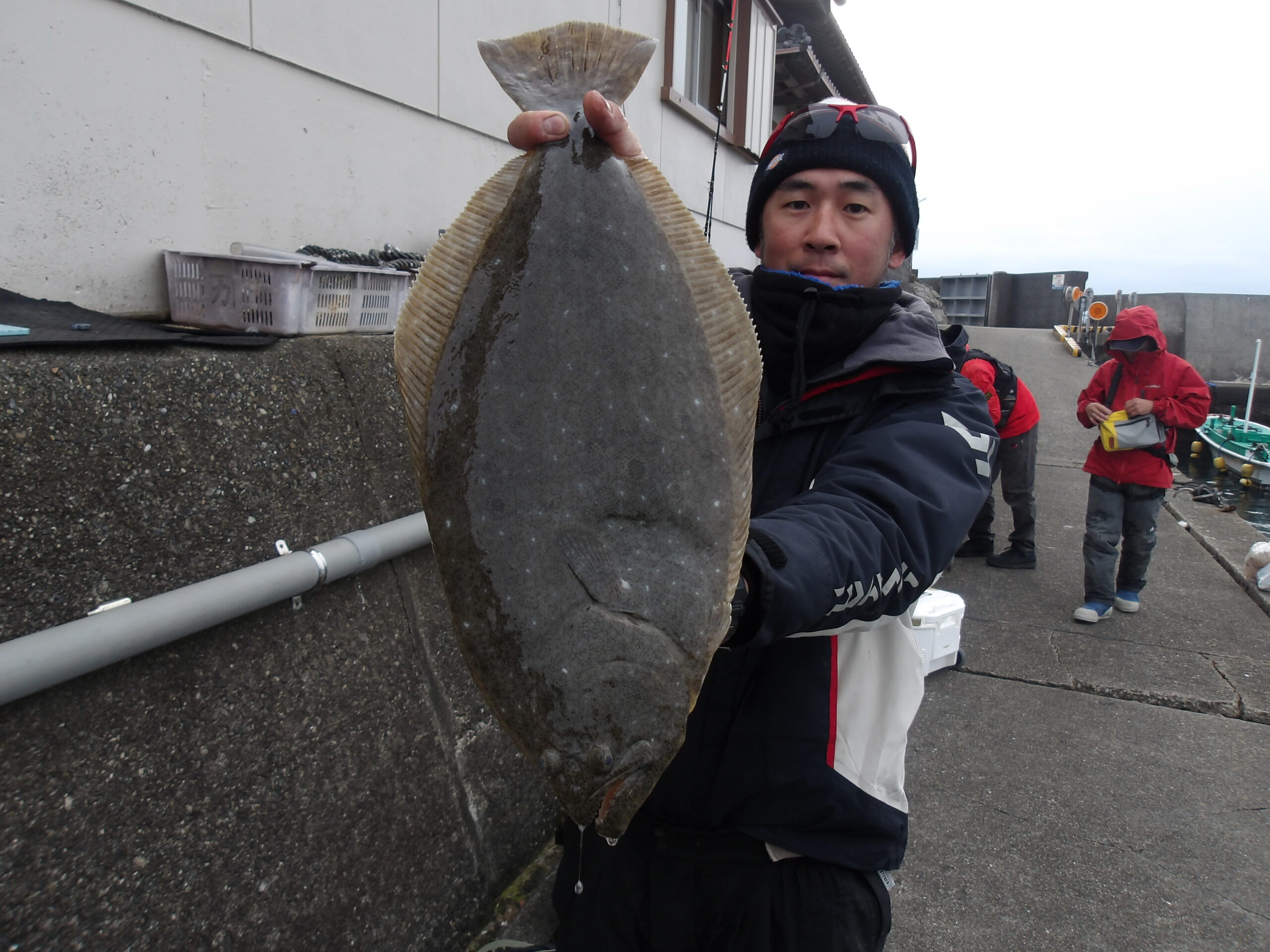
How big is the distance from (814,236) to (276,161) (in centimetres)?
229

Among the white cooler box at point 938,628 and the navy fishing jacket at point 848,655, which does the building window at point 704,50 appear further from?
the navy fishing jacket at point 848,655

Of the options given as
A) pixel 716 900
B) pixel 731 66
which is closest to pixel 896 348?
pixel 716 900

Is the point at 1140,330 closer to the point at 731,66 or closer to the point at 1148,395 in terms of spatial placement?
the point at 1148,395

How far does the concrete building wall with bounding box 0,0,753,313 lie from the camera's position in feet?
7.21

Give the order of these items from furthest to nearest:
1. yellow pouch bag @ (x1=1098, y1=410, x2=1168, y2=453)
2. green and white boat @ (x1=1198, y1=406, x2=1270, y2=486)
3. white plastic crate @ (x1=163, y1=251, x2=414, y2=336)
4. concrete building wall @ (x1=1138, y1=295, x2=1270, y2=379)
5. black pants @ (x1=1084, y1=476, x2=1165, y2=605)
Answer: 1. concrete building wall @ (x1=1138, y1=295, x2=1270, y2=379)
2. green and white boat @ (x1=1198, y1=406, x2=1270, y2=486)
3. black pants @ (x1=1084, y1=476, x2=1165, y2=605)
4. yellow pouch bag @ (x1=1098, y1=410, x2=1168, y2=453)
5. white plastic crate @ (x1=163, y1=251, x2=414, y2=336)

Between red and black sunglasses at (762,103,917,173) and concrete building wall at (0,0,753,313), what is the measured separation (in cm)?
202

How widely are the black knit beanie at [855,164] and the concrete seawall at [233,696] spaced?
1.54 m

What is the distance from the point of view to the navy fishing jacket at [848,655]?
4.62 feet

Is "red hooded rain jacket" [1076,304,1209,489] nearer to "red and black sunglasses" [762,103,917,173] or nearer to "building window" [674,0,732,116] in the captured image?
"building window" [674,0,732,116]

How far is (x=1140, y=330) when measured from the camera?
213 inches

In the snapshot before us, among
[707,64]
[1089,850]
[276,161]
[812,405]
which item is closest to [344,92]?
[276,161]

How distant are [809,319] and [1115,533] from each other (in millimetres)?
4880

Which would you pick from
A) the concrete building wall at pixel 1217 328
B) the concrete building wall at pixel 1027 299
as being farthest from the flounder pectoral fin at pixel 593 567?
the concrete building wall at pixel 1027 299

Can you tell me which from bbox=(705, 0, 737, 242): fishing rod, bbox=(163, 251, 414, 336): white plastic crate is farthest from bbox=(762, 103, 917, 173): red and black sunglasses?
bbox=(163, 251, 414, 336): white plastic crate
